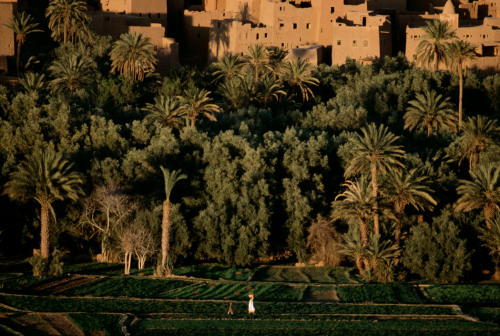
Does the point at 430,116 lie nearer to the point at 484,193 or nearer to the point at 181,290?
the point at 484,193

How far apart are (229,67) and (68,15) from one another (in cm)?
942

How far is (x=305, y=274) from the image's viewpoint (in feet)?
151

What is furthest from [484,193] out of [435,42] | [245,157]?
[435,42]

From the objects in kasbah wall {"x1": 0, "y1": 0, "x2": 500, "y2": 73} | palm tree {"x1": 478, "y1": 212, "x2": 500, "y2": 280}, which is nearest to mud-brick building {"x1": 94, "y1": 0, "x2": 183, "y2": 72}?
kasbah wall {"x1": 0, "y1": 0, "x2": 500, "y2": 73}

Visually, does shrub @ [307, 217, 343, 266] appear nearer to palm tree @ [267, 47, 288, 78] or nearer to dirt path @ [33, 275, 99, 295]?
dirt path @ [33, 275, 99, 295]

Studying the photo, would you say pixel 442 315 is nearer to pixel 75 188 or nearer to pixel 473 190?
pixel 473 190

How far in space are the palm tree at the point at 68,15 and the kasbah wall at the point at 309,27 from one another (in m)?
2.04

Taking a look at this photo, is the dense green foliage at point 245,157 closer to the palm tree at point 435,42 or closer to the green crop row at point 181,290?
the palm tree at point 435,42

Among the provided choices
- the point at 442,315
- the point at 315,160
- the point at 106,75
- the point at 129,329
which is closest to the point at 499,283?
the point at 442,315

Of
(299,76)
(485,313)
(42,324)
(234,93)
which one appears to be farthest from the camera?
(299,76)

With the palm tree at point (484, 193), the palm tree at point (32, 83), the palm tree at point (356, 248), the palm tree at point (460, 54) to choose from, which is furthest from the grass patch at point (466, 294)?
the palm tree at point (32, 83)

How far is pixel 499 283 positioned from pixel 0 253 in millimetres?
20161

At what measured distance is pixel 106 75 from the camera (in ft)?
210

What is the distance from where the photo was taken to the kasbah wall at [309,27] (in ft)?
213
